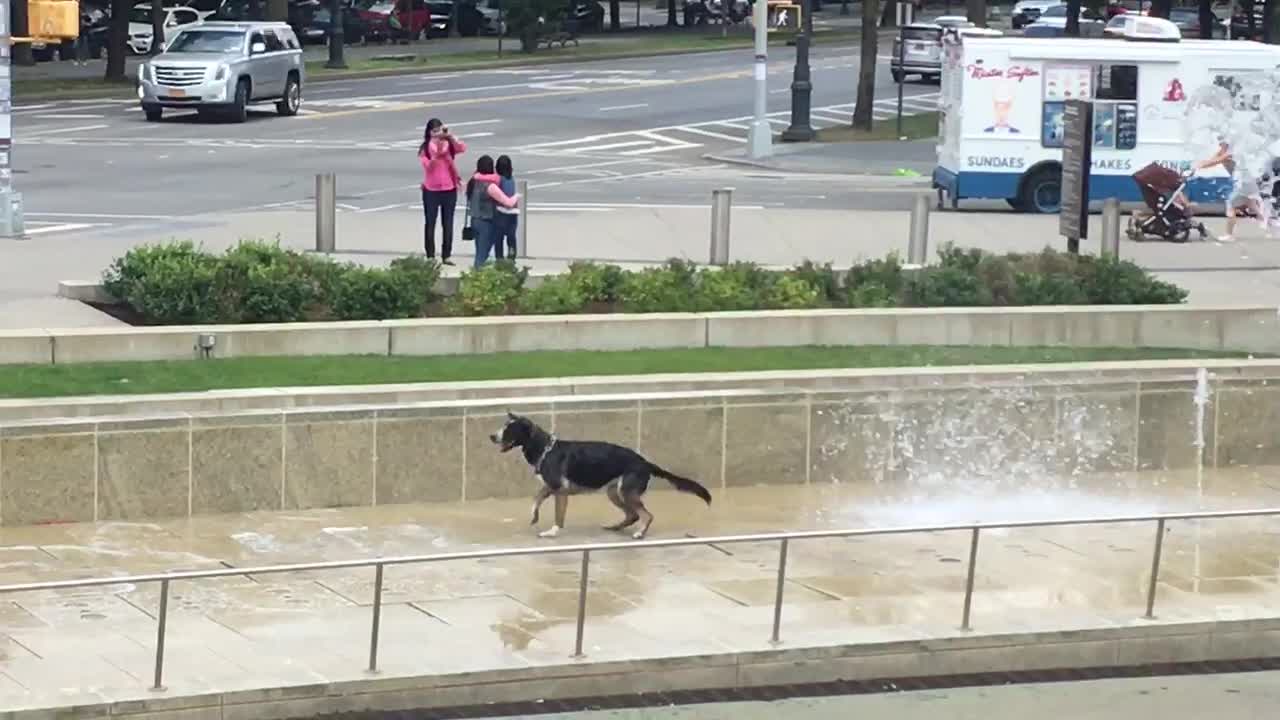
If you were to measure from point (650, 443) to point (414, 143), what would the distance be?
27.2 metres

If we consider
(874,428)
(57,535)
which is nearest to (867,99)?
(874,428)

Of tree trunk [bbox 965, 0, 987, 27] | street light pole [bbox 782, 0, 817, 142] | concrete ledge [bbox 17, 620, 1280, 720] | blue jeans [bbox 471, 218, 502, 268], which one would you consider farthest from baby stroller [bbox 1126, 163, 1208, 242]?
tree trunk [bbox 965, 0, 987, 27]

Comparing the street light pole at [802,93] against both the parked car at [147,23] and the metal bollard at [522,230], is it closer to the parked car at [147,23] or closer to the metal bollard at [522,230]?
the metal bollard at [522,230]

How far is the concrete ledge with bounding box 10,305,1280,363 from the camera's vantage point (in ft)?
52.7

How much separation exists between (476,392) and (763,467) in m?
2.02

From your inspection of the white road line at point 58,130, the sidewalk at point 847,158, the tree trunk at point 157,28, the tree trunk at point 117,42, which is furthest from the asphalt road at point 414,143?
the tree trunk at point 157,28

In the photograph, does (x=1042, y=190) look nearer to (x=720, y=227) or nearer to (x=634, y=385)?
(x=720, y=227)

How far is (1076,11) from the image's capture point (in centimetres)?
6562

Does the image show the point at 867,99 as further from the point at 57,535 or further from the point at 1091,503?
the point at 57,535

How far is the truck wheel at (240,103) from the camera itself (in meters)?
44.6

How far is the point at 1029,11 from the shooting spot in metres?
83.9

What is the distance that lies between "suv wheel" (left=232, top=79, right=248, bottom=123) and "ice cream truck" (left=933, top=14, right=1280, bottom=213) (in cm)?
1741

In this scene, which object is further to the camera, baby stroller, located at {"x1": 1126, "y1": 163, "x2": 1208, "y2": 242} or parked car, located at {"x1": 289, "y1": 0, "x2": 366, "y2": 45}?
parked car, located at {"x1": 289, "y1": 0, "x2": 366, "y2": 45}

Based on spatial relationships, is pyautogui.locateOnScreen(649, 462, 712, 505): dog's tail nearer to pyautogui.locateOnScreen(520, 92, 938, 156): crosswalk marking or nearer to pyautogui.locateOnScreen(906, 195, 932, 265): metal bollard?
pyautogui.locateOnScreen(906, 195, 932, 265): metal bollard
